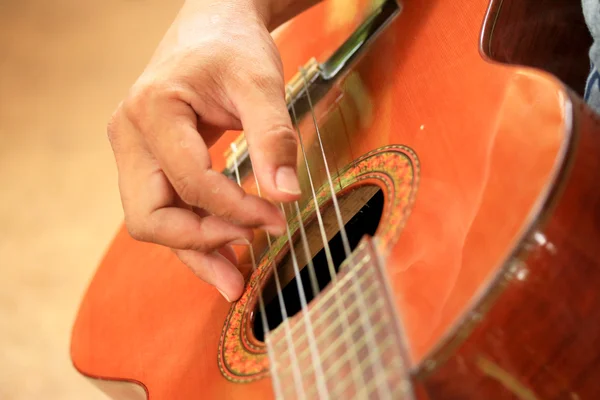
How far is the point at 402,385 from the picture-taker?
0.33m

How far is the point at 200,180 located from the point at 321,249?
0.18 m

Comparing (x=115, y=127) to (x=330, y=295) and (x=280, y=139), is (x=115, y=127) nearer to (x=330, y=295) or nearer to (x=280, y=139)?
(x=280, y=139)

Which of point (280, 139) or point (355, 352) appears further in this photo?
point (280, 139)

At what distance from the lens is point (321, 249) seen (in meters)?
0.66

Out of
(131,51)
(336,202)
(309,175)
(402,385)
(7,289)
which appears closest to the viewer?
(402,385)

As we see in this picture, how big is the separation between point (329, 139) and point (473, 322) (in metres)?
0.39

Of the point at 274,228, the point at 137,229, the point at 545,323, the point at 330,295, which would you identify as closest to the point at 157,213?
the point at 137,229

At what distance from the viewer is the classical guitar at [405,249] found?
366 mm

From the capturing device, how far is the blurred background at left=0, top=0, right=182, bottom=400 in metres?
1.28

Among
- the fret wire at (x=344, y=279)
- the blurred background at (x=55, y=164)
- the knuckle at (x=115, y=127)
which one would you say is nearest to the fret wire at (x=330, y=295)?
the fret wire at (x=344, y=279)

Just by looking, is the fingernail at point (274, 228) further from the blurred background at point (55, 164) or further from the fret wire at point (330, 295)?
the blurred background at point (55, 164)

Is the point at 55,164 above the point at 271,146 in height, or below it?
below

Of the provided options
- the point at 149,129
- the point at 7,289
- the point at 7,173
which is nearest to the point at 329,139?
the point at 149,129

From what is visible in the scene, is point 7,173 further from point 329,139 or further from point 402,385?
point 402,385
